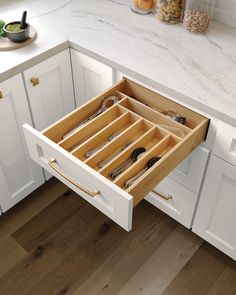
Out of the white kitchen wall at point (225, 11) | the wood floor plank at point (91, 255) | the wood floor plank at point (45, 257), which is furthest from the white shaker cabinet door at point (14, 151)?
the white kitchen wall at point (225, 11)

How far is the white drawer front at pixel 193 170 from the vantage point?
143cm

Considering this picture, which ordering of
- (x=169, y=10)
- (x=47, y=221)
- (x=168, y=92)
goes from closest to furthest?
1. (x=168, y=92)
2. (x=169, y=10)
3. (x=47, y=221)

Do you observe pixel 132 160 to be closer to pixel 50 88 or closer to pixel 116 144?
pixel 116 144

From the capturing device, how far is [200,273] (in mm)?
1725

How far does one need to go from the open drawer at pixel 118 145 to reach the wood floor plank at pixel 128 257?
2.08 feet

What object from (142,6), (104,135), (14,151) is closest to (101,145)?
(104,135)

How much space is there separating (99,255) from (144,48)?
97 centimetres

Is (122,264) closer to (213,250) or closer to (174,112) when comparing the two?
(213,250)

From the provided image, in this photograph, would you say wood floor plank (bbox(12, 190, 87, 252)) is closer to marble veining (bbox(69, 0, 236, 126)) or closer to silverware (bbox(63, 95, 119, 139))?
silverware (bbox(63, 95, 119, 139))

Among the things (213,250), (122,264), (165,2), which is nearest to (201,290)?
(213,250)

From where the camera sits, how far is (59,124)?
1305 millimetres

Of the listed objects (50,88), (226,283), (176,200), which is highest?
(50,88)

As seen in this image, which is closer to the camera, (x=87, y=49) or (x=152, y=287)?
(x=87, y=49)

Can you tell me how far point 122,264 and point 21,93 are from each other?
0.90 m
